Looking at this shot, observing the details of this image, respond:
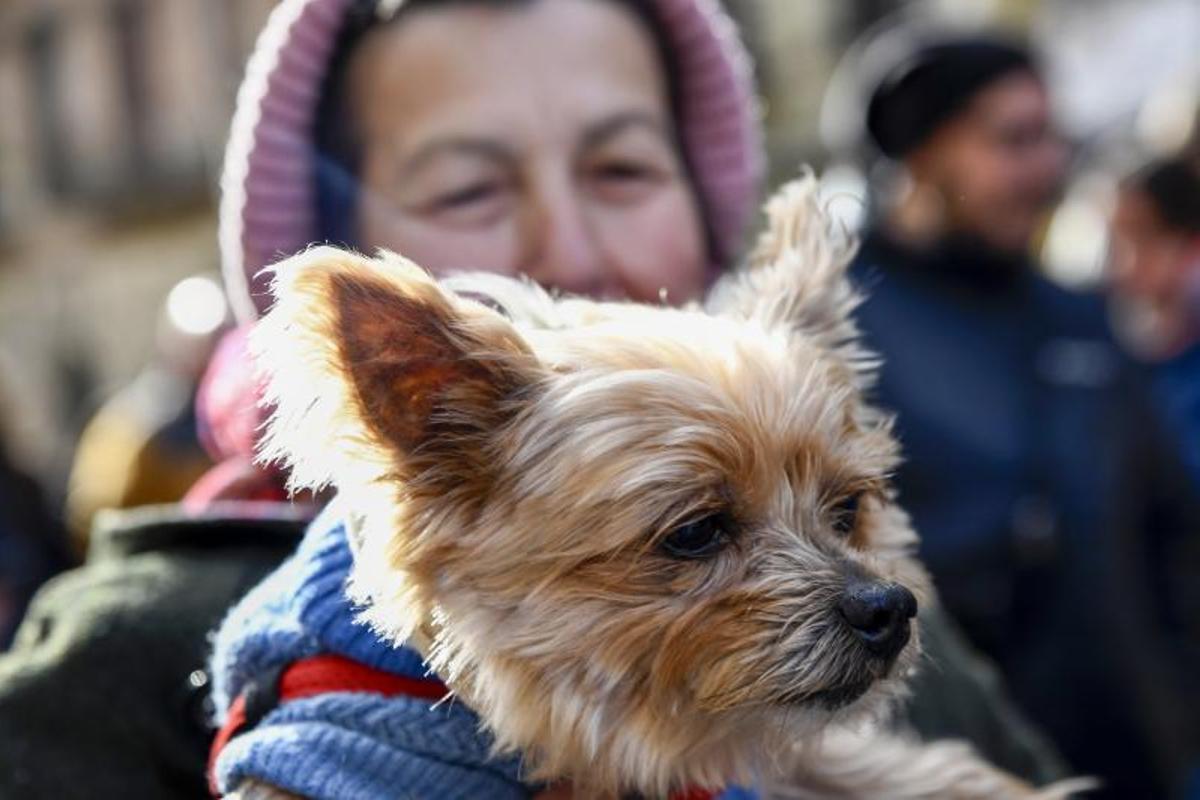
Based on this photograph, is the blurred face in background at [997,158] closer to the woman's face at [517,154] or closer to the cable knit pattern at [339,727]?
the woman's face at [517,154]

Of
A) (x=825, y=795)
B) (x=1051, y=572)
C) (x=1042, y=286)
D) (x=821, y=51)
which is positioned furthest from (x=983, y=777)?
(x=821, y=51)

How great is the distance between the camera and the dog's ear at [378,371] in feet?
5.38

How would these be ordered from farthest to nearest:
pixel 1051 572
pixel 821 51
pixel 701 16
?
pixel 821 51, pixel 1051 572, pixel 701 16

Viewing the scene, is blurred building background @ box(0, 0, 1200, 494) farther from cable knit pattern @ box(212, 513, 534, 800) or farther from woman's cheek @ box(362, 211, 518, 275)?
cable knit pattern @ box(212, 513, 534, 800)

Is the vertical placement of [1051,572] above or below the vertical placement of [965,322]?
below

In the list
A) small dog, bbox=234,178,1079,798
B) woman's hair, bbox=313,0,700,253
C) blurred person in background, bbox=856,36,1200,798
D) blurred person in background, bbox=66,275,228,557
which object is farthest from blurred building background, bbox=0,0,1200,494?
small dog, bbox=234,178,1079,798

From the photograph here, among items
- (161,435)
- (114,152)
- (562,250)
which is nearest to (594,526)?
(562,250)

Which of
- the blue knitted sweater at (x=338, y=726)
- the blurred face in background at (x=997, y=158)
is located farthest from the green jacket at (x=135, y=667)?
the blurred face in background at (x=997, y=158)

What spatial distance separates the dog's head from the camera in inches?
67.8

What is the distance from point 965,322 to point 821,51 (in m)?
12.8

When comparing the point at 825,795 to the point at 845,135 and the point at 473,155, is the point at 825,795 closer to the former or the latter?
the point at 473,155

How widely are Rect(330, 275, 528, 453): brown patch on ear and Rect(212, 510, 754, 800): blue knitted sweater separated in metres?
0.16

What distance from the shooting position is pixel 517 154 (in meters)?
2.31

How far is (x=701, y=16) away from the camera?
2623 millimetres
